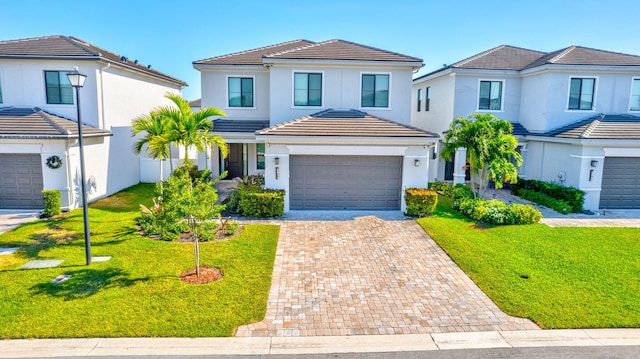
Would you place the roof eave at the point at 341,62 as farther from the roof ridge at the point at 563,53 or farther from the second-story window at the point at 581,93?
the second-story window at the point at 581,93

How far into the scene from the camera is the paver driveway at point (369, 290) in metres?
8.12

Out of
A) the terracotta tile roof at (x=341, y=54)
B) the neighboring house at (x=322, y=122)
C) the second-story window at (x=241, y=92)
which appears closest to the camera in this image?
the neighboring house at (x=322, y=122)

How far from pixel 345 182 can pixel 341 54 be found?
20.7ft

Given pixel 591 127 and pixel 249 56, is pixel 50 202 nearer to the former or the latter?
pixel 249 56

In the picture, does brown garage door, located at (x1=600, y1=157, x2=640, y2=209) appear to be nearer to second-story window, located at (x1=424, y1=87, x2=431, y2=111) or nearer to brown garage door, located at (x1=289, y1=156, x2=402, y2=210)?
brown garage door, located at (x1=289, y1=156, x2=402, y2=210)

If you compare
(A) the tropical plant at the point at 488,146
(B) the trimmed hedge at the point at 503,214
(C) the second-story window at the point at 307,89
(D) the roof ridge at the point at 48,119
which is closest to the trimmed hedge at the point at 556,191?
(A) the tropical plant at the point at 488,146

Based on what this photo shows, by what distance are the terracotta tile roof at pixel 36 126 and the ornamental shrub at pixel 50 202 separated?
7.01 feet

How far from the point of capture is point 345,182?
16.7m

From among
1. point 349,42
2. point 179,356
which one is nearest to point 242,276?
point 179,356

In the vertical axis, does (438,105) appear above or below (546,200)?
above

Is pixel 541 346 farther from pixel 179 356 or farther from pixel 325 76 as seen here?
pixel 325 76

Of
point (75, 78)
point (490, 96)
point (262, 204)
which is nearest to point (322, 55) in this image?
point (262, 204)

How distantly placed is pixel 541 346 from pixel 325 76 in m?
14.2

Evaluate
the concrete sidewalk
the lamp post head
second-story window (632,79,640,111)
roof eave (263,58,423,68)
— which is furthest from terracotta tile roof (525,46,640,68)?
the lamp post head
